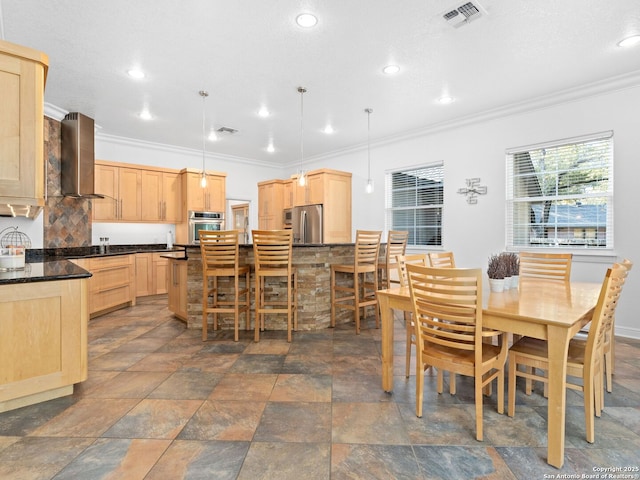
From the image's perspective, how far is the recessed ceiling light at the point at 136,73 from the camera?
359cm

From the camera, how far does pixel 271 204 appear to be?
7.71m

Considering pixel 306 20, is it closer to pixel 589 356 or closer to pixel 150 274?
pixel 589 356

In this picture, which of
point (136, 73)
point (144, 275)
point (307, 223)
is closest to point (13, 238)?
point (144, 275)

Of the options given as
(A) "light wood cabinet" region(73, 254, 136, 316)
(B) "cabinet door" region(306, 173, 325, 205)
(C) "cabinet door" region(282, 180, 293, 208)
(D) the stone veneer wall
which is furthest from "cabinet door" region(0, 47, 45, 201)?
(C) "cabinet door" region(282, 180, 293, 208)

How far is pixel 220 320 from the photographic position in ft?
13.9

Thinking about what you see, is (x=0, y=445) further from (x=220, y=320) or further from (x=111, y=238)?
(x=111, y=238)

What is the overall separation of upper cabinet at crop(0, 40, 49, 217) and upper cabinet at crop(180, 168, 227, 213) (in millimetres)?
4055

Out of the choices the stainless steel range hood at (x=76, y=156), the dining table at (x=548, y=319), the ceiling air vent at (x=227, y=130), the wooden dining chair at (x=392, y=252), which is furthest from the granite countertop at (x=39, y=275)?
the ceiling air vent at (x=227, y=130)

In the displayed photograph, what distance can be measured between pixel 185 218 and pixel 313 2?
4990 mm

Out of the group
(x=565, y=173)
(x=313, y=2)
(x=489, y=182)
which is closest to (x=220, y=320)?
(x=313, y=2)

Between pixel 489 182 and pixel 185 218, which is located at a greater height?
pixel 489 182

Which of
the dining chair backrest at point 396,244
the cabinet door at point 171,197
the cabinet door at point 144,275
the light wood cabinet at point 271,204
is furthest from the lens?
the light wood cabinet at point 271,204

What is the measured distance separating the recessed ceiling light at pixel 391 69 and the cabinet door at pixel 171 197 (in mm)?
4706

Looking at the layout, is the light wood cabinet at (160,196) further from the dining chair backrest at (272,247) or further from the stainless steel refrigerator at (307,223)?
the dining chair backrest at (272,247)
